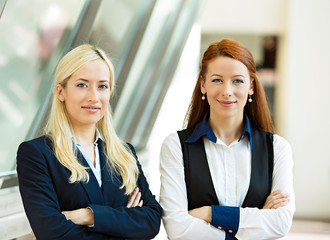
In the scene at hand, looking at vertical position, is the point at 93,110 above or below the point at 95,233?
above

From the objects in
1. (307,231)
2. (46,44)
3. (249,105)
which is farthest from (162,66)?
(249,105)

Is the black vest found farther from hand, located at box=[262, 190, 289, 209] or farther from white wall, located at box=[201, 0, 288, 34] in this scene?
white wall, located at box=[201, 0, 288, 34]

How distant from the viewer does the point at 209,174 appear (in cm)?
215

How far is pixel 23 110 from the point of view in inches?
123

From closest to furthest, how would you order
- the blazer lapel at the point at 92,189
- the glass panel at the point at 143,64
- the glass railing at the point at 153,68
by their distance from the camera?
the blazer lapel at the point at 92,189
the glass panel at the point at 143,64
the glass railing at the point at 153,68

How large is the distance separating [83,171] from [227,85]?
2.43ft

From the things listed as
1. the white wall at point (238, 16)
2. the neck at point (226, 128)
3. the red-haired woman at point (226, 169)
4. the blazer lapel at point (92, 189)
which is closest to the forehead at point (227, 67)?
the red-haired woman at point (226, 169)

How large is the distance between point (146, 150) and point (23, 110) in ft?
14.6

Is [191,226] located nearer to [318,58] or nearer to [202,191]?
[202,191]

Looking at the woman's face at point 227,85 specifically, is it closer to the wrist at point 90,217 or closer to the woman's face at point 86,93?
the woman's face at point 86,93

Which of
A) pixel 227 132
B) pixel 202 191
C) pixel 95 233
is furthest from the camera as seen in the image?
pixel 227 132

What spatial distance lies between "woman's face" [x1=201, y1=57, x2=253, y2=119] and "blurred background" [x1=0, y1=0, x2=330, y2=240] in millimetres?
1316

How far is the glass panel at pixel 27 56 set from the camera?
9.20 ft

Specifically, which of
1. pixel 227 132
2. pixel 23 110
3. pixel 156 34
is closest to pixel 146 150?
pixel 156 34
